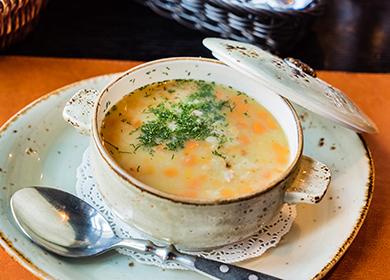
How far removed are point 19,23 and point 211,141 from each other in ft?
1.99

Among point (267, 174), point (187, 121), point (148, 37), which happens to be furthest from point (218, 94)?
point (148, 37)

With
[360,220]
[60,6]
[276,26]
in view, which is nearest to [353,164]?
[360,220]

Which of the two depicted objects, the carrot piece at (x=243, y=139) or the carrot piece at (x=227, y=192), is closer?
the carrot piece at (x=227, y=192)

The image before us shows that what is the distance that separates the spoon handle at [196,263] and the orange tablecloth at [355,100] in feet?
0.51

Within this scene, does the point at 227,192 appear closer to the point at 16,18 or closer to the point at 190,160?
the point at 190,160

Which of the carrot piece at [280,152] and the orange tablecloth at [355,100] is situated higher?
the carrot piece at [280,152]

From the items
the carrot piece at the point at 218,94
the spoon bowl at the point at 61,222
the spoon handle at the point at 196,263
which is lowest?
the spoon bowl at the point at 61,222

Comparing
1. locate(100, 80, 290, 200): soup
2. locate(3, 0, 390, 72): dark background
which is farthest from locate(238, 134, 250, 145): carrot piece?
locate(3, 0, 390, 72): dark background

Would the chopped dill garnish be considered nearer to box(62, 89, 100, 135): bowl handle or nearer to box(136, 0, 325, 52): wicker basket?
box(62, 89, 100, 135): bowl handle

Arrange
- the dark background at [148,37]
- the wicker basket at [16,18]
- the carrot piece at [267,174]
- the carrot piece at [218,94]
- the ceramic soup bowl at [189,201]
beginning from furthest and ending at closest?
the dark background at [148,37], the wicker basket at [16,18], the carrot piece at [218,94], the carrot piece at [267,174], the ceramic soup bowl at [189,201]

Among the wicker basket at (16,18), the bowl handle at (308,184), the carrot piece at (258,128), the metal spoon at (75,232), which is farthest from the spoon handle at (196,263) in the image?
the wicker basket at (16,18)

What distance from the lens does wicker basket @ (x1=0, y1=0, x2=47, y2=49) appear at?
1.28 metres

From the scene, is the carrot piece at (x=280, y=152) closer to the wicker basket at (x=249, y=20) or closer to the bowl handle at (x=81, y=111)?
the bowl handle at (x=81, y=111)

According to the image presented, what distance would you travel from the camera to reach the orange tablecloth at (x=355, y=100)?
97 cm
